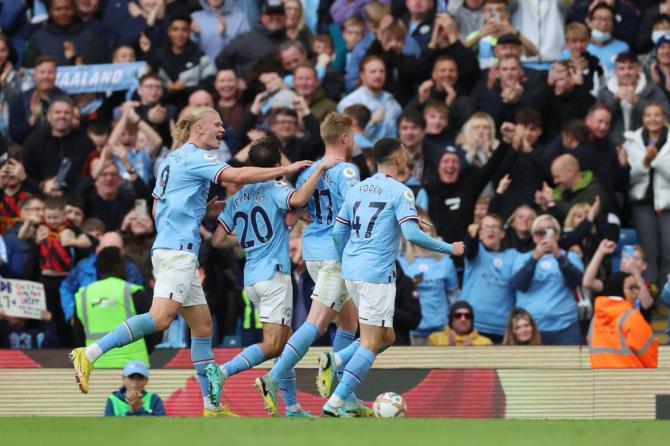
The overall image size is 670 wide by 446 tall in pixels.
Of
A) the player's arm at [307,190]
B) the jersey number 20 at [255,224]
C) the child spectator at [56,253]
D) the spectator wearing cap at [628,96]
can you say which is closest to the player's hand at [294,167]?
the player's arm at [307,190]

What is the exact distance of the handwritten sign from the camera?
56.3 feet

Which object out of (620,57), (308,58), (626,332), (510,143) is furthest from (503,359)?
(308,58)

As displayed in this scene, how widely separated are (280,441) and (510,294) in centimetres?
791

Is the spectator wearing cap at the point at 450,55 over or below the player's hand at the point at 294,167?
over

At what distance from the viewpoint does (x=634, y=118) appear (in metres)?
18.0

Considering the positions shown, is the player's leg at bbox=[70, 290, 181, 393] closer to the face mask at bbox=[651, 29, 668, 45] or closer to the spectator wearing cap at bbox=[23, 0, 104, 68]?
the face mask at bbox=[651, 29, 668, 45]

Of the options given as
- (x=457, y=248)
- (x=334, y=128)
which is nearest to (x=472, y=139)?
(x=334, y=128)

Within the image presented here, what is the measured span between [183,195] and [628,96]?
7.60 m

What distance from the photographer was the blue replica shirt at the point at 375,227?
1188 cm

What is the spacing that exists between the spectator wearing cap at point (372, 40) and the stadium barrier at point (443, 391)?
17.8 feet

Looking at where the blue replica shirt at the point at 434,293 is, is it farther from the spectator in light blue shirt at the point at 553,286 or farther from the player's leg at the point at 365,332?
the player's leg at the point at 365,332

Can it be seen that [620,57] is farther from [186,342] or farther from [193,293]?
[193,293]

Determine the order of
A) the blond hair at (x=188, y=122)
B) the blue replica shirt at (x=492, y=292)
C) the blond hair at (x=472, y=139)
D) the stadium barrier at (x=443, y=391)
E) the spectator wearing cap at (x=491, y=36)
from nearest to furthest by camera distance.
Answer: the blond hair at (x=188, y=122)
the stadium barrier at (x=443, y=391)
the blue replica shirt at (x=492, y=292)
the blond hair at (x=472, y=139)
the spectator wearing cap at (x=491, y=36)

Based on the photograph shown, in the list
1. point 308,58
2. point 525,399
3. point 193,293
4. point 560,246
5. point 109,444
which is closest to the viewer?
point 109,444
